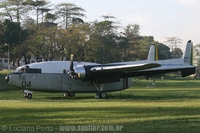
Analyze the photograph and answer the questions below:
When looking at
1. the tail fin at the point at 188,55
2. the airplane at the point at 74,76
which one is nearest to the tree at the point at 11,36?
the airplane at the point at 74,76

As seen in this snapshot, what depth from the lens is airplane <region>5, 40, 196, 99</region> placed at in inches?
1094

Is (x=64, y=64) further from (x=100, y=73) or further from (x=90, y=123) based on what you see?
(x=90, y=123)

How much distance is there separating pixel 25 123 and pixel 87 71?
605 inches

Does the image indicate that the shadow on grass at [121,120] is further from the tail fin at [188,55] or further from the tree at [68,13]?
the tree at [68,13]

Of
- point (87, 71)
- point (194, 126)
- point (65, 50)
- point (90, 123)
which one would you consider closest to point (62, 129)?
point (90, 123)

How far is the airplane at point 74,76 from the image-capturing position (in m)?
27.8

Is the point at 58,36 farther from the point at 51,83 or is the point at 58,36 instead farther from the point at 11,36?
the point at 51,83

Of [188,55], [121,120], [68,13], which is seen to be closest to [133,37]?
[68,13]

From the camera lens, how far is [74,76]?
92.3ft

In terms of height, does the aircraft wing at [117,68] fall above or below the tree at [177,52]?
below

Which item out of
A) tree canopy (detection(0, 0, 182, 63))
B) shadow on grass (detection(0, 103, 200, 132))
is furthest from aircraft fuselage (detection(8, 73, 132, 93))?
tree canopy (detection(0, 0, 182, 63))

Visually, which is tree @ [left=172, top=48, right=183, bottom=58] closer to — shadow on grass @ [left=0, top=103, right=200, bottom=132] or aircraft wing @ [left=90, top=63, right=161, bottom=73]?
aircraft wing @ [left=90, top=63, right=161, bottom=73]

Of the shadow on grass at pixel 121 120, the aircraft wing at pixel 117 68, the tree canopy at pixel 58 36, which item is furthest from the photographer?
the tree canopy at pixel 58 36

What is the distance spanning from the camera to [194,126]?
1227 cm
